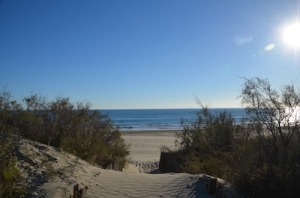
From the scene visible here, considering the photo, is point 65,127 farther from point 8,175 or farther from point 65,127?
point 8,175

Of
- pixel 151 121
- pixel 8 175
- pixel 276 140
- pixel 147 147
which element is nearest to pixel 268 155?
pixel 276 140

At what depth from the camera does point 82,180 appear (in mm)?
7312

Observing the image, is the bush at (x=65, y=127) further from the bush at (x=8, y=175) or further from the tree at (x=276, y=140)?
the tree at (x=276, y=140)

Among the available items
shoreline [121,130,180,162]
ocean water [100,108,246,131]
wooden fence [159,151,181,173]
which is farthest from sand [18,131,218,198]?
ocean water [100,108,246,131]

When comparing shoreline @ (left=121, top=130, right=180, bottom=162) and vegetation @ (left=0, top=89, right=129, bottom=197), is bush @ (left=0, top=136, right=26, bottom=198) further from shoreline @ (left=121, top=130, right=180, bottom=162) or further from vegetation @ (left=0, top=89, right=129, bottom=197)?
shoreline @ (left=121, top=130, right=180, bottom=162)

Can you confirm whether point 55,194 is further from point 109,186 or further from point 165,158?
point 165,158

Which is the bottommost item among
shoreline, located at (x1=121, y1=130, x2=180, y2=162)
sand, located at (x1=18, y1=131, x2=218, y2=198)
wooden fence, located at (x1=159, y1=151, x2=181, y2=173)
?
shoreline, located at (x1=121, y1=130, x2=180, y2=162)

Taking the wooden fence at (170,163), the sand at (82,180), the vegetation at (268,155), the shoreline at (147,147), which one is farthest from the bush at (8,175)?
the shoreline at (147,147)

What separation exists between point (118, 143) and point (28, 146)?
20.4ft

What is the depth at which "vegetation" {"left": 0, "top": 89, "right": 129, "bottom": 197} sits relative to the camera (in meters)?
9.72

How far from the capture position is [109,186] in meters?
7.20

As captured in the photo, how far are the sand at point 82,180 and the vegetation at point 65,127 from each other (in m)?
1.33

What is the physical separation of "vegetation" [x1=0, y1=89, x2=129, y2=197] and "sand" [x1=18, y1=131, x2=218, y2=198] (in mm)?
1331

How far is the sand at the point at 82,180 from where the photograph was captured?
6.58 meters
